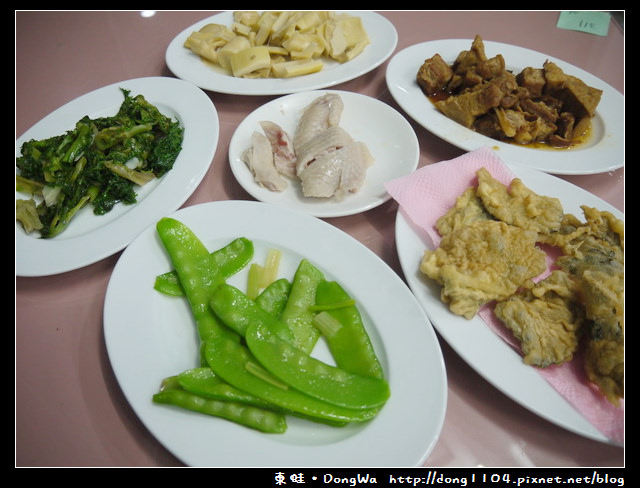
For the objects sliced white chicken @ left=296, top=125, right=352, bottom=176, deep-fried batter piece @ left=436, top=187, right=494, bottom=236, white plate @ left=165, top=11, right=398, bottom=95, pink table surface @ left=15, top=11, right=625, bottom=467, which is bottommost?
pink table surface @ left=15, top=11, right=625, bottom=467

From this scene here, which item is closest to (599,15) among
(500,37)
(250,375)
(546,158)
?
(500,37)

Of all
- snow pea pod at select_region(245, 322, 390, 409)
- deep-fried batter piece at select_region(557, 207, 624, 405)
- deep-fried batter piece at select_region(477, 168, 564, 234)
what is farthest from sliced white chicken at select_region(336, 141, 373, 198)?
deep-fried batter piece at select_region(557, 207, 624, 405)

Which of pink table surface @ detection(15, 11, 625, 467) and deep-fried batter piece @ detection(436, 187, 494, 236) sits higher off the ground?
deep-fried batter piece @ detection(436, 187, 494, 236)

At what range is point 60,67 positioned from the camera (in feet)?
11.9

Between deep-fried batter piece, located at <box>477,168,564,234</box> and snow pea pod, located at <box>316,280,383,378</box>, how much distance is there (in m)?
0.94

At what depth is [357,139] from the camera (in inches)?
113

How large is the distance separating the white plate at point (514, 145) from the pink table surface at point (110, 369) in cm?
16

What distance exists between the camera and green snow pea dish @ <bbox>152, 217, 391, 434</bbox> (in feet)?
5.21

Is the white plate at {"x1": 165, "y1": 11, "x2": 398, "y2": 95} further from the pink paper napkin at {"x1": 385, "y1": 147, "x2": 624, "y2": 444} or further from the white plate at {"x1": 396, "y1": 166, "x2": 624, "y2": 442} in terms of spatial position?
the white plate at {"x1": 396, "y1": 166, "x2": 624, "y2": 442}

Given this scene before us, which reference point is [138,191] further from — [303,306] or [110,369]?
[303,306]

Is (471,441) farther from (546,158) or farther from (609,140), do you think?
(609,140)

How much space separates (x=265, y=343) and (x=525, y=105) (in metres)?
2.49

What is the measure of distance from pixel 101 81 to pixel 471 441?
3799 mm

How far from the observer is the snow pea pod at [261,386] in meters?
1.56
